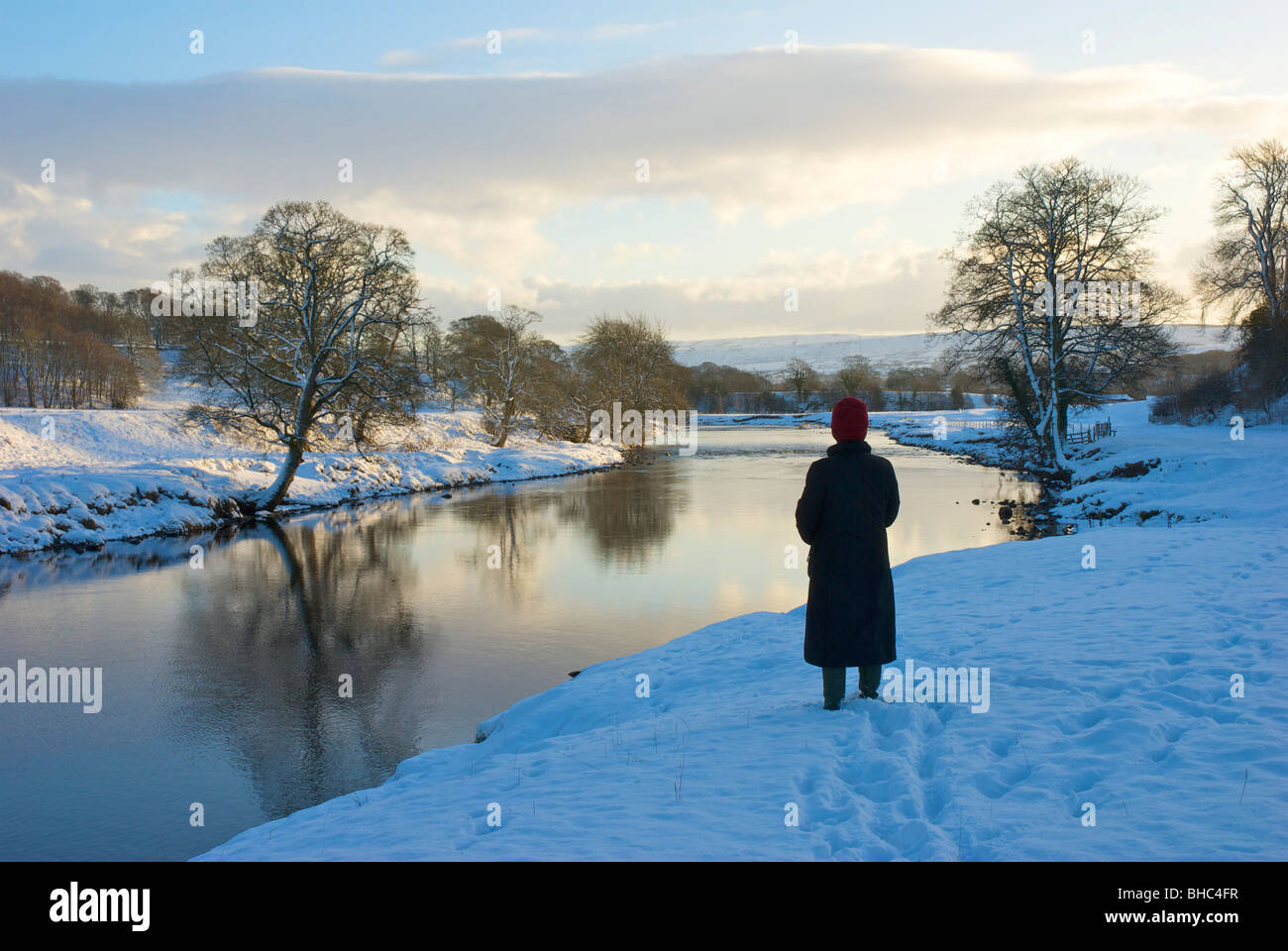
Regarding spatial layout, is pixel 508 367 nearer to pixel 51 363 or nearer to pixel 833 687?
pixel 51 363

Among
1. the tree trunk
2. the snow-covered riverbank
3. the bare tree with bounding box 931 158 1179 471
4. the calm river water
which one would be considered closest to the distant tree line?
the snow-covered riverbank

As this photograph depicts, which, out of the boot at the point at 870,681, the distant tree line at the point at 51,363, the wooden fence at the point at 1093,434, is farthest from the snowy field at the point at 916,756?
the distant tree line at the point at 51,363

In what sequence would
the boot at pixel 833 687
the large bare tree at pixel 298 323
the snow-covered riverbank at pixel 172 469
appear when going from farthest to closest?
the large bare tree at pixel 298 323
the snow-covered riverbank at pixel 172 469
the boot at pixel 833 687

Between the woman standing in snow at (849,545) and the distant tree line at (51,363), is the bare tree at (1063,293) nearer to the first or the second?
the woman standing in snow at (849,545)

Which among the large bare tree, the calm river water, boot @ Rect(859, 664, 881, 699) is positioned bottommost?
the calm river water

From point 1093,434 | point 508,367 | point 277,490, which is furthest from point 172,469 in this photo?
point 1093,434

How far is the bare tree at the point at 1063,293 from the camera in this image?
1120 inches

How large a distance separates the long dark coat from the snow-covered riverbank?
21233 mm

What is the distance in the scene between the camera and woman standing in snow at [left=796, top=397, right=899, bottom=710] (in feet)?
19.1

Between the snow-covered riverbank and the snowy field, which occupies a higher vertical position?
the snow-covered riverbank

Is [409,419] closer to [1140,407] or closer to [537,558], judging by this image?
[537,558]

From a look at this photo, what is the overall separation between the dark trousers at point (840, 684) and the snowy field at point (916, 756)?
13 cm

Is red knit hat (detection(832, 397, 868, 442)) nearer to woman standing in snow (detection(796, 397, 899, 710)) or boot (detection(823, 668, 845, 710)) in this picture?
woman standing in snow (detection(796, 397, 899, 710))

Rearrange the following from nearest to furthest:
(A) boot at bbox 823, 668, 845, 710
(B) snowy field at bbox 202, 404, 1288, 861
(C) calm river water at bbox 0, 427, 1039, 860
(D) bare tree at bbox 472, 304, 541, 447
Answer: (B) snowy field at bbox 202, 404, 1288, 861
(A) boot at bbox 823, 668, 845, 710
(C) calm river water at bbox 0, 427, 1039, 860
(D) bare tree at bbox 472, 304, 541, 447
